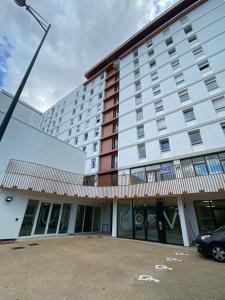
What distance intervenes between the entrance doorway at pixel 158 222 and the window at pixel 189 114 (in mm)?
7986

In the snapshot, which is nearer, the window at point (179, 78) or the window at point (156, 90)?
the window at point (179, 78)

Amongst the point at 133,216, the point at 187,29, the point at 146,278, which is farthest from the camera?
the point at 187,29

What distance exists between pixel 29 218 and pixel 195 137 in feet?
50.0

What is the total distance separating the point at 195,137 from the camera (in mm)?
14328

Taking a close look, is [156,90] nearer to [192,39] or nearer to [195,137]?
[192,39]

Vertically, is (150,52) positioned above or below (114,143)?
above

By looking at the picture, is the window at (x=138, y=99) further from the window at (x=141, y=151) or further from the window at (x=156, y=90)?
the window at (x=141, y=151)

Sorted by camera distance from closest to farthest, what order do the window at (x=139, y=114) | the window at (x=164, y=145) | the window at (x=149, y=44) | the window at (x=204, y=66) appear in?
the window at (x=164, y=145) < the window at (x=204, y=66) < the window at (x=139, y=114) < the window at (x=149, y=44)

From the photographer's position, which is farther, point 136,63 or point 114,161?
point 136,63

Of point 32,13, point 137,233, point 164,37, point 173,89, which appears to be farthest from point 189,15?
point 137,233

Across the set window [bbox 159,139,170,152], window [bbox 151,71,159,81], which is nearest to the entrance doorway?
window [bbox 159,139,170,152]

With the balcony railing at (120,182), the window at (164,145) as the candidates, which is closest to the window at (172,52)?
the window at (164,145)

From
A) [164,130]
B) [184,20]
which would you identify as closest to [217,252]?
[164,130]

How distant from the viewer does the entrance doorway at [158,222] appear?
37.7 ft
